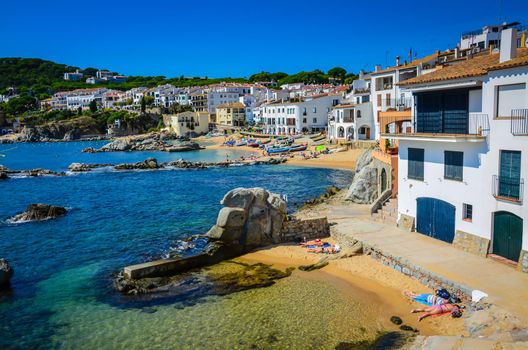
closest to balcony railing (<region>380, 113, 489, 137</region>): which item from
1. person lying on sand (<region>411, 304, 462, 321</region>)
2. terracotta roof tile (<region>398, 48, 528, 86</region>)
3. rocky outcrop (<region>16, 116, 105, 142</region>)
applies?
terracotta roof tile (<region>398, 48, 528, 86</region>)

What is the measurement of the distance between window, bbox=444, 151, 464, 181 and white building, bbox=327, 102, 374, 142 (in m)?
50.2

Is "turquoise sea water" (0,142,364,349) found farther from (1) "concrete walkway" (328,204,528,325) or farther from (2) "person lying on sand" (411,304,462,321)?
(1) "concrete walkway" (328,204,528,325)

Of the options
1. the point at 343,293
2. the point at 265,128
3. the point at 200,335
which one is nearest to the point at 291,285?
the point at 343,293

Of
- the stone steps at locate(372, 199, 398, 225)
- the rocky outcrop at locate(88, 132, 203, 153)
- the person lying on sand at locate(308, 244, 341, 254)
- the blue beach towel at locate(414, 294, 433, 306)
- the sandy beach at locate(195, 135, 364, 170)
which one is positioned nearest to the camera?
the blue beach towel at locate(414, 294, 433, 306)

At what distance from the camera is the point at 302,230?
85.6 feet

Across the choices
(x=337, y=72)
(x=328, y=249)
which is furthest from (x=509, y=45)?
(x=337, y=72)

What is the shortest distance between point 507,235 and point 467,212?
2.31 metres

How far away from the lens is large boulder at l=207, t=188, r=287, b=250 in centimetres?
2470

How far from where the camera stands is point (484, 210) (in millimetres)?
18703

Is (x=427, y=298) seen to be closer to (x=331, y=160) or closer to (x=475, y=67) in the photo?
(x=475, y=67)

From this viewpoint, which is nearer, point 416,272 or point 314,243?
point 416,272

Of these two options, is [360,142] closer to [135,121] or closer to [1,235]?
[1,235]

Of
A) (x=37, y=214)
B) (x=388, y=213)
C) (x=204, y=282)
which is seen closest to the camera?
(x=204, y=282)

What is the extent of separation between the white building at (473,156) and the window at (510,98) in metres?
0.04
